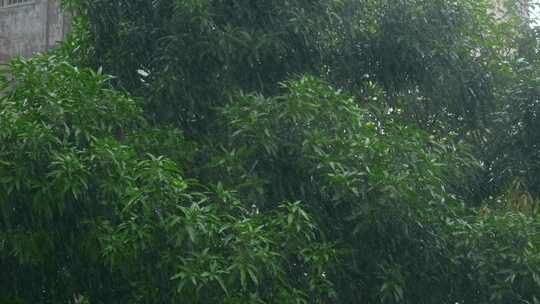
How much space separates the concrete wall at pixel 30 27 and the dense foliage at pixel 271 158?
6.62 m

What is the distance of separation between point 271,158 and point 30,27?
905 centimetres

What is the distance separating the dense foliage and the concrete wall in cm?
662

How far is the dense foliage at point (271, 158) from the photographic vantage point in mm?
6422

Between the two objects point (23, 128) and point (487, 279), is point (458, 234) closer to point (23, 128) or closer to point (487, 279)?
point (487, 279)

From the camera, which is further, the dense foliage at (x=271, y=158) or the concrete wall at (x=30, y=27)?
the concrete wall at (x=30, y=27)

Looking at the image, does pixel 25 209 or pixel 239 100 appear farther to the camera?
pixel 239 100

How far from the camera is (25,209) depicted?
6.67m

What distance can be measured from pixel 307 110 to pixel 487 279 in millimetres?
1836

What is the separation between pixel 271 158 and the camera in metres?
7.48

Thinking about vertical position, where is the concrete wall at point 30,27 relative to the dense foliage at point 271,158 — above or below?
below

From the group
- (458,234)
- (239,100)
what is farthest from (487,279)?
(239,100)

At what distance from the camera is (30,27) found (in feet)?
50.9

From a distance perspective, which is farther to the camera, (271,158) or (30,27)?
(30,27)

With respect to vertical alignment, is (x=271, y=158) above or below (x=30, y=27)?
above
